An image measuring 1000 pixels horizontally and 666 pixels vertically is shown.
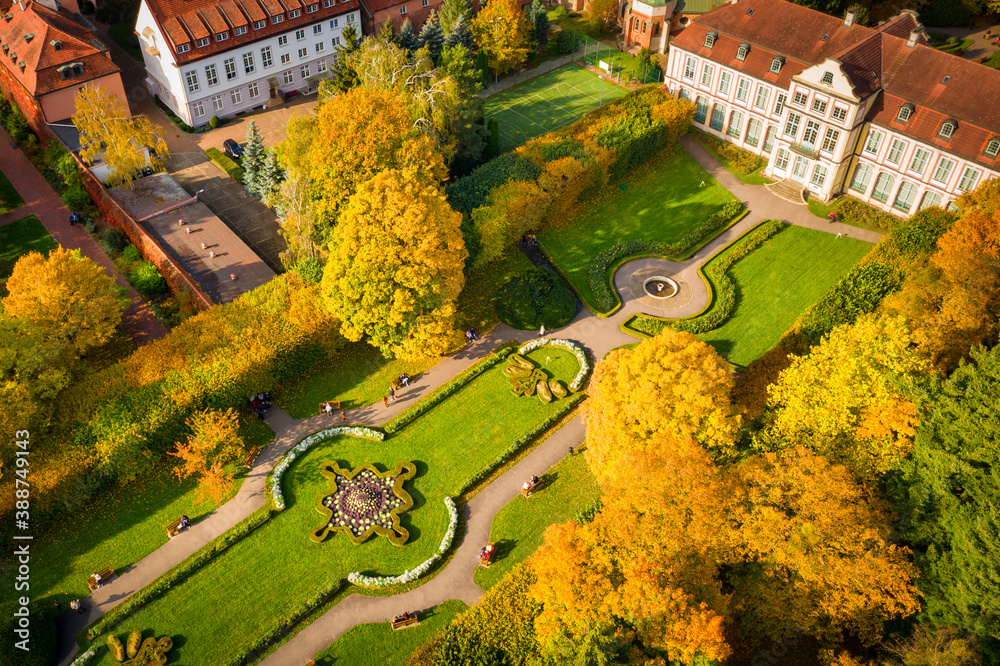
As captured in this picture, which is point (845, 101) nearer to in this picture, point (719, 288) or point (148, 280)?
point (719, 288)

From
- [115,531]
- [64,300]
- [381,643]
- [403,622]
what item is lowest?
[381,643]

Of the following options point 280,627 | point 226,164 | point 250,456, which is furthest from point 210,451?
point 226,164

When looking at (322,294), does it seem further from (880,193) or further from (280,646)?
(880,193)

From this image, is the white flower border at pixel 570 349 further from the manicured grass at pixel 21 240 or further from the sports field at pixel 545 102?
the manicured grass at pixel 21 240

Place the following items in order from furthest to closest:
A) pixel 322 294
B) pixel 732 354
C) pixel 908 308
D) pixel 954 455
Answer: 1. pixel 732 354
2. pixel 322 294
3. pixel 908 308
4. pixel 954 455

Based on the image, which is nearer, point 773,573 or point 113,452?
point 773,573

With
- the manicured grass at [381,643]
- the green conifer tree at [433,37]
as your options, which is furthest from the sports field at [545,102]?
the manicured grass at [381,643]

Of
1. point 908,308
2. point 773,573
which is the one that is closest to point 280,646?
point 773,573
